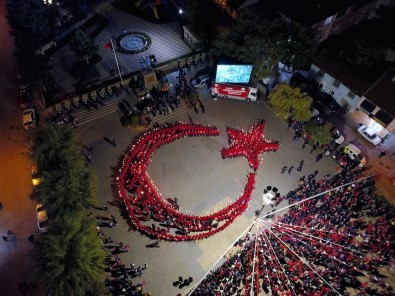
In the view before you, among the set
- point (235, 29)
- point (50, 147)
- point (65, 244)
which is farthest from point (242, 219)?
point (235, 29)

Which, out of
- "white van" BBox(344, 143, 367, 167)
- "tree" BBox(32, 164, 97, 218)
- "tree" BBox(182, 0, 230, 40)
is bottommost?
"white van" BBox(344, 143, 367, 167)

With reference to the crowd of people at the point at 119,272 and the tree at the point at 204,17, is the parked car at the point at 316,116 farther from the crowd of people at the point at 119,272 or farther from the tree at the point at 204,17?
the crowd of people at the point at 119,272

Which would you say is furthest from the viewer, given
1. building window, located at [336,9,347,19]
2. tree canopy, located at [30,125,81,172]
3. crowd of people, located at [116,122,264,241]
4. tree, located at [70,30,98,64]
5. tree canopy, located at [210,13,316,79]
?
building window, located at [336,9,347,19]

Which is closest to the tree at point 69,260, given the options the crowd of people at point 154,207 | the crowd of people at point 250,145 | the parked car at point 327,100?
the crowd of people at point 154,207

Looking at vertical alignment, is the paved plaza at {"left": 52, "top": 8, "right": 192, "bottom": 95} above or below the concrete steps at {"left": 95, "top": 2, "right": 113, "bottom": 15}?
below

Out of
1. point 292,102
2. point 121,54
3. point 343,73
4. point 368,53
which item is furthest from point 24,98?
point 368,53

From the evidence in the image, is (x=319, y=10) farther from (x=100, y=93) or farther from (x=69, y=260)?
(x=69, y=260)

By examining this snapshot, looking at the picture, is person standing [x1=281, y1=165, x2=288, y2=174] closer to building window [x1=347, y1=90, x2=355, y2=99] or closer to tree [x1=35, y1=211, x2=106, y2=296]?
building window [x1=347, y1=90, x2=355, y2=99]

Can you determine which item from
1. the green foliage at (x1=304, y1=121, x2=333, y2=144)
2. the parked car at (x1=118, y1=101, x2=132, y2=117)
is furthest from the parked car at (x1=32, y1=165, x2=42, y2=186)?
the green foliage at (x1=304, y1=121, x2=333, y2=144)
